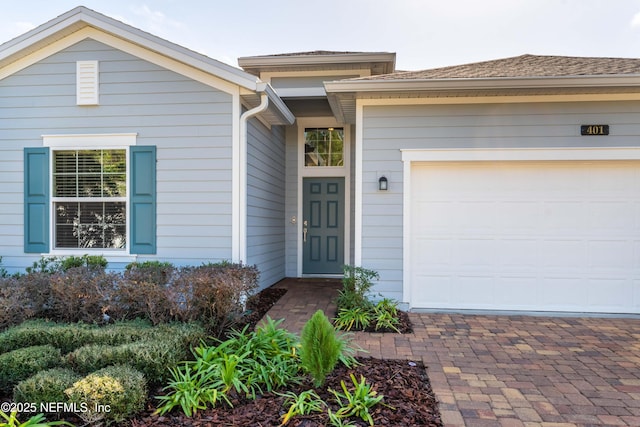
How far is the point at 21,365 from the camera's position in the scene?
2822 millimetres

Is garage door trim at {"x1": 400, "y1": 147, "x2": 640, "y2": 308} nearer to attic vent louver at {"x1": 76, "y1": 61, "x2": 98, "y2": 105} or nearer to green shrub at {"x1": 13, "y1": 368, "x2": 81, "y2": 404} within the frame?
green shrub at {"x1": 13, "y1": 368, "x2": 81, "y2": 404}

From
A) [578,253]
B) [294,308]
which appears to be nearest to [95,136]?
[294,308]

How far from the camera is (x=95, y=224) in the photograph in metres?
5.54

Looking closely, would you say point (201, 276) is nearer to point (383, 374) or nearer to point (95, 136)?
point (383, 374)

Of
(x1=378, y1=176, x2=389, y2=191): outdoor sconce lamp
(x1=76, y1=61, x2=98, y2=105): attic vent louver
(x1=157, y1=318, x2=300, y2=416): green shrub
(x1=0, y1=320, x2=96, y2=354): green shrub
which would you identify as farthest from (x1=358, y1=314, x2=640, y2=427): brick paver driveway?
(x1=76, y1=61, x2=98, y2=105): attic vent louver

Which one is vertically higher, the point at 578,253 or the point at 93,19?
the point at 93,19

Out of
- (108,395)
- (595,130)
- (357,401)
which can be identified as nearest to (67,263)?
(108,395)

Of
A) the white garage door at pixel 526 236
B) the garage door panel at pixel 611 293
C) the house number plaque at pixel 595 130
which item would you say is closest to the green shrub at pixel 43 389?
the white garage door at pixel 526 236

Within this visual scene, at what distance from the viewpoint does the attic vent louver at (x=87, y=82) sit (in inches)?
213

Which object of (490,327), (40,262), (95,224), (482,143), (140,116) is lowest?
(490,327)

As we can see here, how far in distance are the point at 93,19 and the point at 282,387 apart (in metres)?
5.26

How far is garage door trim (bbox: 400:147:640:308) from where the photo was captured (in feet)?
16.6

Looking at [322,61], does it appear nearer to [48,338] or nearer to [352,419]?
[48,338]

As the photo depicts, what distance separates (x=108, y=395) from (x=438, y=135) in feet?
15.1
